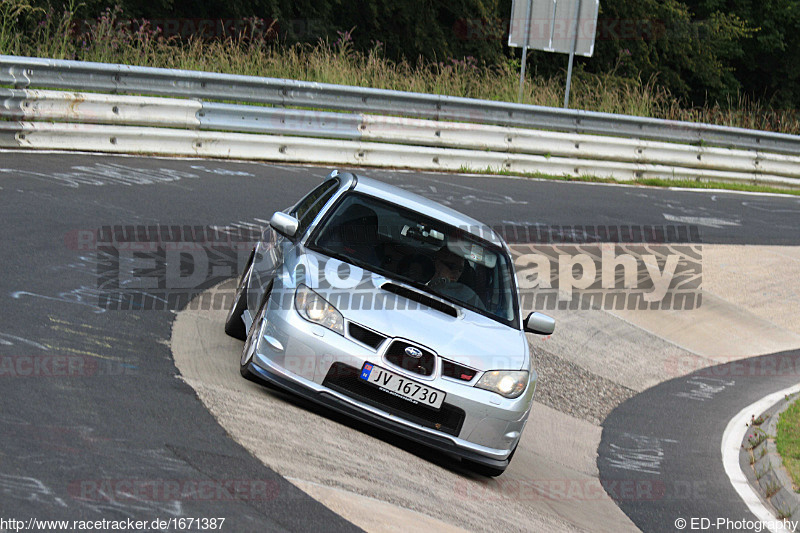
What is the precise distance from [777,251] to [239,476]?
40.6 feet

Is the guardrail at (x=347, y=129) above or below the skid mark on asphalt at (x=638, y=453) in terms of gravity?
above

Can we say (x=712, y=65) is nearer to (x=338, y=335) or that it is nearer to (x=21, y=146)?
(x=21, y=146)

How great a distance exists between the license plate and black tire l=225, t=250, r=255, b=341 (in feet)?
5.87

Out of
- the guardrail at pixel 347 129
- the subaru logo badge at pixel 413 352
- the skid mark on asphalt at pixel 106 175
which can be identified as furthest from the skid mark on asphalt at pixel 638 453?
the guardrail at pixel 347 129

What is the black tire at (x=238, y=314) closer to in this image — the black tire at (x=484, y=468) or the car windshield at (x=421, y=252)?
the car windshield at (x=421, y=252)

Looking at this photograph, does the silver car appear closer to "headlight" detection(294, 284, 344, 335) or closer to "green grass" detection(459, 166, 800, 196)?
"headlight" detection(294, 284, 344, 335)

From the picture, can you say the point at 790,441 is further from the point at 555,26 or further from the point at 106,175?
the point at 555,26

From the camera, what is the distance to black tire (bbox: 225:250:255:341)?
7.56 meters

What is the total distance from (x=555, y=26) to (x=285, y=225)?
17211 mm

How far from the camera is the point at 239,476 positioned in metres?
4.98

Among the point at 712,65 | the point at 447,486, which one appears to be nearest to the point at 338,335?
the point at 447,486

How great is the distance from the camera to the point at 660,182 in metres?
20.7

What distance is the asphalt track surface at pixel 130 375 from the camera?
4.60 meters

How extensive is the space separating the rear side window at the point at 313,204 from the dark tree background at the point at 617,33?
18.1m
